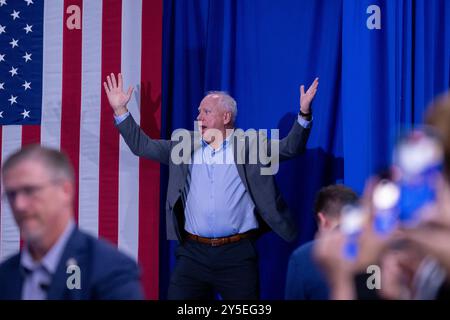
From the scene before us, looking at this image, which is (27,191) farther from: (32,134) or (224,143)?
(32,134)

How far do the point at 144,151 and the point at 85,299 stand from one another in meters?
2.00

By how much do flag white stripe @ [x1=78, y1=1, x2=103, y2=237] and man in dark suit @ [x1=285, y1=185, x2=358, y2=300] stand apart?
6.79ft

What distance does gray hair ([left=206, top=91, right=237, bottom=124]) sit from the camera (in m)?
A: 3.34

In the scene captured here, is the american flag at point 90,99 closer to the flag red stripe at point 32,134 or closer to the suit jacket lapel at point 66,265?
the flag red stripe at point 32,134

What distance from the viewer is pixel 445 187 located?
100cm

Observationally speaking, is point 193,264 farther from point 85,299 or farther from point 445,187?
point 445,187

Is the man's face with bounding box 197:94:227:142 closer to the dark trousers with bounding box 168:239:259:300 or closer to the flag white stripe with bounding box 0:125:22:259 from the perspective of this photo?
the dark trousers with bounding box 168:239:259:300

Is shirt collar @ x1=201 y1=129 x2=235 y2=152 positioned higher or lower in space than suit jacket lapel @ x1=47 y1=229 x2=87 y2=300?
higher

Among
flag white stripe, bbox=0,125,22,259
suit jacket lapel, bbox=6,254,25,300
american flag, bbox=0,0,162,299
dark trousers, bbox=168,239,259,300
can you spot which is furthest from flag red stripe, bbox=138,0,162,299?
suit jacket lapel, bbox=6,254,25,300

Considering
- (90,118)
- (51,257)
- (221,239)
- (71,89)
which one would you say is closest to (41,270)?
(51,257)

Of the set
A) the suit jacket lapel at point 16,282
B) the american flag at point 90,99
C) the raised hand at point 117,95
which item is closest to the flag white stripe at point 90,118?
the american flag at point 90,99

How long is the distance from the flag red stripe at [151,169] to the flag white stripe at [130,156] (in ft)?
0.11

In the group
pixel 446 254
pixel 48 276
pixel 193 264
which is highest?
pixel 446 254

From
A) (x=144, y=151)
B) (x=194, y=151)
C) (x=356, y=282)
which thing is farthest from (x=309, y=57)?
(x=356, y=282)
